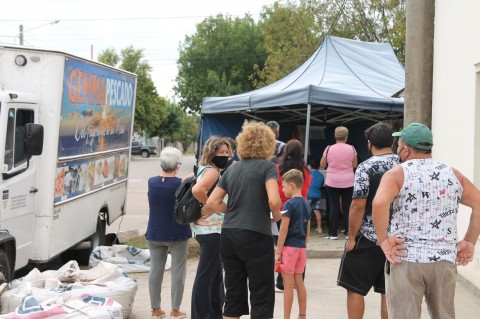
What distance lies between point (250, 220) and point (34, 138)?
304 centimetres

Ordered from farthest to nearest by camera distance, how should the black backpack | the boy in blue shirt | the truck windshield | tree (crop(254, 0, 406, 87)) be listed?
tree (crop(254, 0, 406, 87)), the boy in blue shirt, the truck windshield, the black backpack

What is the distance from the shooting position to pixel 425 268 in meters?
4.17

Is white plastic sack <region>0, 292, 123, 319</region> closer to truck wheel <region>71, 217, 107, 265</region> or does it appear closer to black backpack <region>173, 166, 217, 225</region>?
black backpack <region>173, 166, 217, 225</region>

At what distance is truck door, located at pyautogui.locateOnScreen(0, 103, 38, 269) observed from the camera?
6.88m

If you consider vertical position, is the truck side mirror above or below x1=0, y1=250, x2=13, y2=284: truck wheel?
above

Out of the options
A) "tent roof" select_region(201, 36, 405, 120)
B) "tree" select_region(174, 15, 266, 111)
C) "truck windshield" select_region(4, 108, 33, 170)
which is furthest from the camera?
"tree" select_region(174, 15, 266, 111)

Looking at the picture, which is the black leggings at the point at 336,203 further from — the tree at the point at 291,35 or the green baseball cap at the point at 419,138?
the tree at the point at 291,35

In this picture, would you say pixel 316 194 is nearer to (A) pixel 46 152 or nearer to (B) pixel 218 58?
(A) pixel 46 152

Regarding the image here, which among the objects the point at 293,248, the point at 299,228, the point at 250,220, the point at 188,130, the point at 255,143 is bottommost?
the point at 293,248

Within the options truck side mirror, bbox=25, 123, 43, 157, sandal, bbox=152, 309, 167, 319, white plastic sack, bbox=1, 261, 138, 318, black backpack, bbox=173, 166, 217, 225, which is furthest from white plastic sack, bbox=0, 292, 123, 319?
truck side mirror, bbox=25, 123, 43, 157

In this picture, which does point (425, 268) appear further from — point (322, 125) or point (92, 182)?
point (322, 125)

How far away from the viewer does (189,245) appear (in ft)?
34.0

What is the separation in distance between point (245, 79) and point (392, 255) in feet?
157

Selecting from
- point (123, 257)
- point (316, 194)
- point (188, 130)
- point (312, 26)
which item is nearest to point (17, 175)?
point (123, 257)
